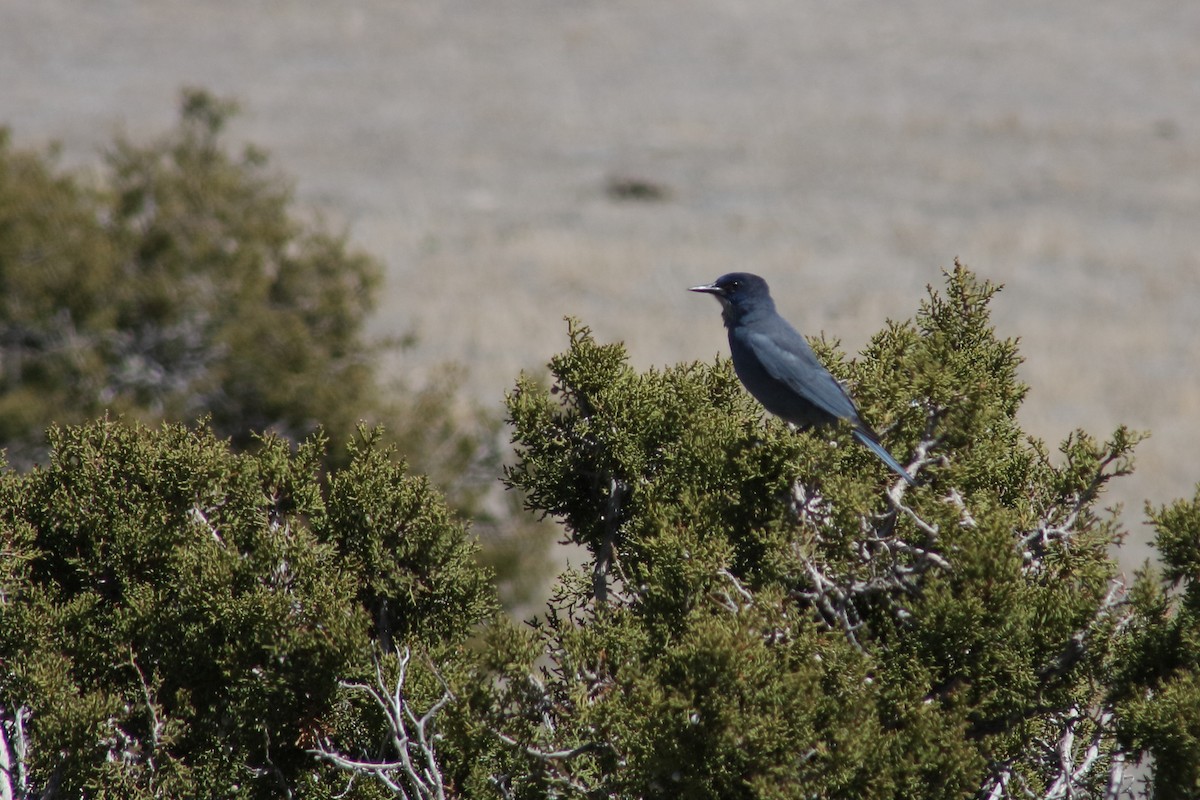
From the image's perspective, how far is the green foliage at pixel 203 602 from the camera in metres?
4.52

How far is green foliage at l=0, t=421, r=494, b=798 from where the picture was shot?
452cm

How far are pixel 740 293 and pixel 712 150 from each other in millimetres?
36298

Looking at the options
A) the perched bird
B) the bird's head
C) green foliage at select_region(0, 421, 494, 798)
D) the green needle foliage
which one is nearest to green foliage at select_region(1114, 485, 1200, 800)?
the green needle foliage

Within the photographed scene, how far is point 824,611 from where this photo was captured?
4586mm

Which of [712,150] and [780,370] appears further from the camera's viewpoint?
[712,150]

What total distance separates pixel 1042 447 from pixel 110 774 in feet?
11.6

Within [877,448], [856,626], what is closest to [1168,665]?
[856,626]

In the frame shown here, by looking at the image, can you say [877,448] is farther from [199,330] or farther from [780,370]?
[199,330]

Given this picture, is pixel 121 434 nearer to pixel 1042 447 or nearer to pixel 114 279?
pixel 1042 447

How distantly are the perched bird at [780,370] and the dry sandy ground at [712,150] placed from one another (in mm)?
14588

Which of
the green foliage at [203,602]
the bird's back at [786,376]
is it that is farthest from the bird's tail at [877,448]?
the green foliage at [203,602]

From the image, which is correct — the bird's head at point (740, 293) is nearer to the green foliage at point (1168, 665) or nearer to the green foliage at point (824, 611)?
the green foliage at point (824, 611)

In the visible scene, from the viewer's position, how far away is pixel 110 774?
4.44 m

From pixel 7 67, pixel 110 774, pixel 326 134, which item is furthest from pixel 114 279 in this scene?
pixel 7 67
